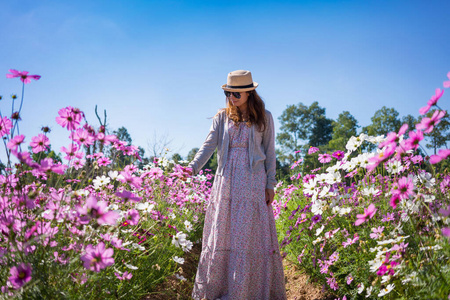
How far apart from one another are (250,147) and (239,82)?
527 millimetres

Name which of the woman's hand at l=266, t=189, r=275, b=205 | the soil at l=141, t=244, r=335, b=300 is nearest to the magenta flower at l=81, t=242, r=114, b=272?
the soil at l=141, t=244, r=335, b=300

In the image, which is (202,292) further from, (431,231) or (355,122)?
(355,122)

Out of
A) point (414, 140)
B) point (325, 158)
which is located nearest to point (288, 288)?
point (325, 158)

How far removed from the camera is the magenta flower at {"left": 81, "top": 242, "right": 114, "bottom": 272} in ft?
4.55

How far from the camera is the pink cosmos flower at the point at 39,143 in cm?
181

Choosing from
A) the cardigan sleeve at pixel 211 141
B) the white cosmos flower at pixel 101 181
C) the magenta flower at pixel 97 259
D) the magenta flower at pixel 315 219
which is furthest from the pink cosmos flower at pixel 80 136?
the magenta flower at pixel 315 219

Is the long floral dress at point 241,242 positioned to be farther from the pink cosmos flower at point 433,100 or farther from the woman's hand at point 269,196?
the pink cosmos flower at point 433,100

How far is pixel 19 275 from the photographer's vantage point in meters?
1.41

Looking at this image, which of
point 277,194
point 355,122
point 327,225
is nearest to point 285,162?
point 355,122

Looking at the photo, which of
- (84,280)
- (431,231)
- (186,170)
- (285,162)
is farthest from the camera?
(285,162)

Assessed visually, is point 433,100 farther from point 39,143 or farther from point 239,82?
point 39,143

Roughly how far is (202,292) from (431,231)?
5.48 ft

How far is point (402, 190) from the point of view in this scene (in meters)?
1.68

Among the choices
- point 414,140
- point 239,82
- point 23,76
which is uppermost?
point 239,82
